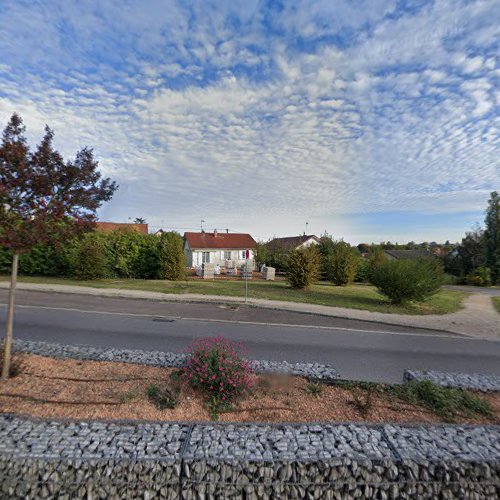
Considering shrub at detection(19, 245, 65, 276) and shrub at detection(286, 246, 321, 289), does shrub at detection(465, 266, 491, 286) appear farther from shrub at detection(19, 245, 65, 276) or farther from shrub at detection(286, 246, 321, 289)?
shrub at detection(19, 245, 65, 276)

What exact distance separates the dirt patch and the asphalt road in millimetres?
1578

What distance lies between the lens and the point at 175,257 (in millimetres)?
19703

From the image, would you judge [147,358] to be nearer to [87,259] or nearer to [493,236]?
[87,259]

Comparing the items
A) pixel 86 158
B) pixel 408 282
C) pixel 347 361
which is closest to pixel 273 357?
pixel 347 361

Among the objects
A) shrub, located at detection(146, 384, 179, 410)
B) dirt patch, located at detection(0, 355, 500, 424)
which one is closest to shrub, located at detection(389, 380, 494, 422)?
dirt patch, located at detection(0, 355, 500, 424)

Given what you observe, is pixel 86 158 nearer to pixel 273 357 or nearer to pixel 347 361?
pixel 273 357

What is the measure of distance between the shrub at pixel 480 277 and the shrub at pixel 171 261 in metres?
34.9

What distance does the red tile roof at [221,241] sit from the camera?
1436 inches

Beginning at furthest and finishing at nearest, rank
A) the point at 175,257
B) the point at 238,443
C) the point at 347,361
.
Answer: the point at 175,257, the point at 347,361, the point at 238,443

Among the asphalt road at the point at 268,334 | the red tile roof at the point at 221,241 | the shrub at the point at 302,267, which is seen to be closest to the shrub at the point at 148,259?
the asphalt road at the point at 268,334

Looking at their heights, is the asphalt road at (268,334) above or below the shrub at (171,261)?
below

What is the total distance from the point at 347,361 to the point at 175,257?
15.4m

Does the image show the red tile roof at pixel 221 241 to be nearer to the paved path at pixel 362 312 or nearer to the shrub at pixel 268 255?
the shrub at pixel 268 255

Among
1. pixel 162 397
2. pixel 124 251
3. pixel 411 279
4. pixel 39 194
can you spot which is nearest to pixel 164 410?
pixel 162 397
